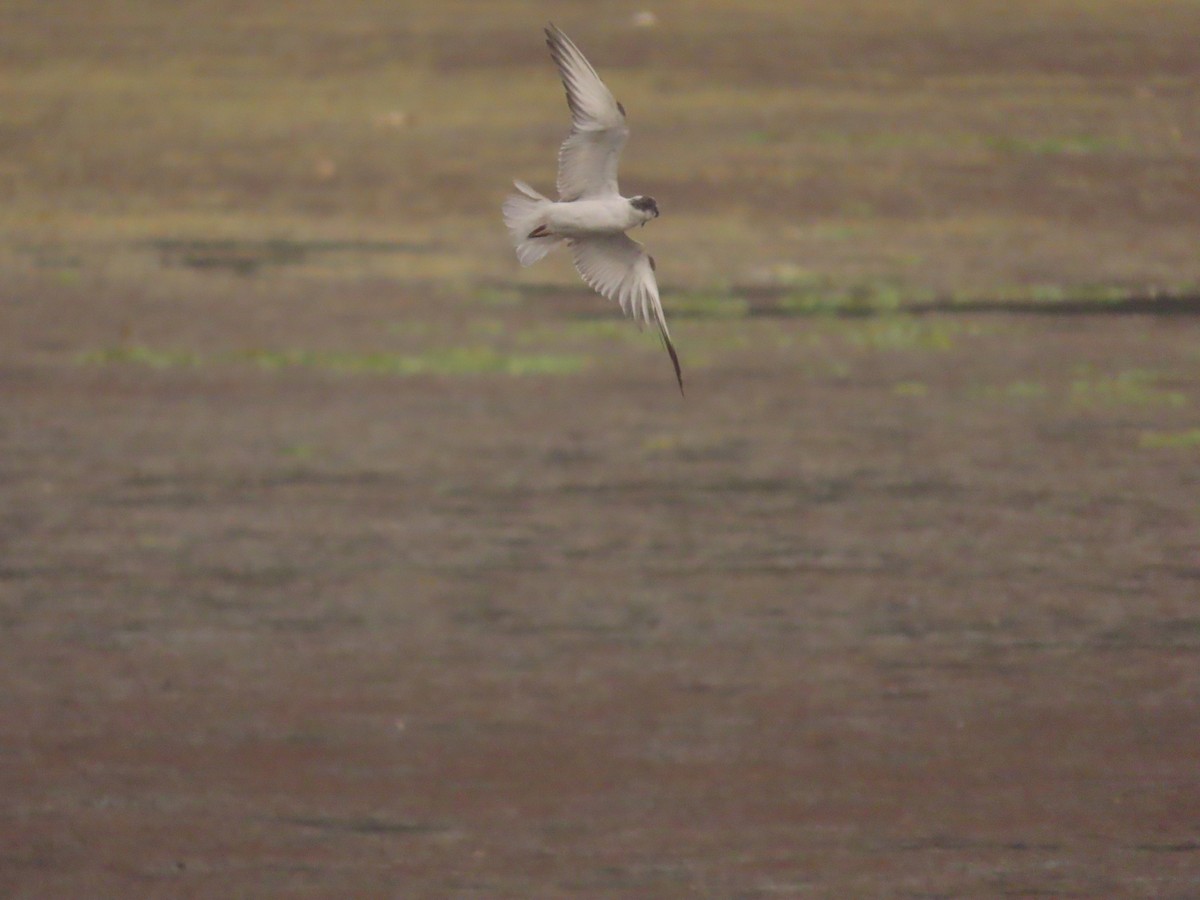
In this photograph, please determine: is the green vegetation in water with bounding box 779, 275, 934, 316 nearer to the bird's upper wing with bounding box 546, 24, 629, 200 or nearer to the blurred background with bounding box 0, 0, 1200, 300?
the blurred background with bounding box 0, 0, 1200, 300

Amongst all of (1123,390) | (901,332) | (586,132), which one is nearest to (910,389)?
(1123,390)

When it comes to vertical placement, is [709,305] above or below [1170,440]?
below

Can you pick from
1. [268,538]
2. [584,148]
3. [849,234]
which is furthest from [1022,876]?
[849,234]

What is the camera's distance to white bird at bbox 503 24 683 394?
425cm

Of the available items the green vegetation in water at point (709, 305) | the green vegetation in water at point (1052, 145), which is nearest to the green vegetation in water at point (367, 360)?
the green vegetation in water at point (709, 305)

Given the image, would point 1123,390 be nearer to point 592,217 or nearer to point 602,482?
point 602,482

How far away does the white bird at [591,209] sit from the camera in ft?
13.9

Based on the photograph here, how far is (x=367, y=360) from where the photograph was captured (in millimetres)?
13664

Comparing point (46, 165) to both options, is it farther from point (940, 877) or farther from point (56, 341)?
point (940, 877)

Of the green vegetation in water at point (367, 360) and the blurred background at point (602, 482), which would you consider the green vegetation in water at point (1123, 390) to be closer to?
the blurred background at point (602, 482)

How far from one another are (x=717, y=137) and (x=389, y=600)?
34.4ft

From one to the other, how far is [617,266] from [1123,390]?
29.0 feet

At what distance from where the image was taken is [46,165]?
63.0ft

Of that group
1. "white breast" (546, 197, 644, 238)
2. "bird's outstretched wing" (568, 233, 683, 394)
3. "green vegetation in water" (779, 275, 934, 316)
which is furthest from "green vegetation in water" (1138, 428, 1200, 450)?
"white breast" (546, 197, 644, 238)
